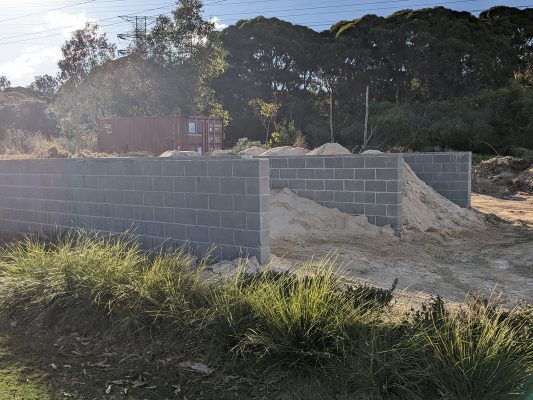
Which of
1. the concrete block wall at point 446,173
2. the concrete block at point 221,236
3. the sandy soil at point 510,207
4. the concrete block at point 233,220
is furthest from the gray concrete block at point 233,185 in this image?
the sandy soil at point 510,207

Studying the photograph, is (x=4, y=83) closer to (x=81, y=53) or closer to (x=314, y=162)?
(x=81, y=53)

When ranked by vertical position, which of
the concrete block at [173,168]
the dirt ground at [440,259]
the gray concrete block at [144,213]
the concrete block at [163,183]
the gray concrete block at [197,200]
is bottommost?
the dirt ground at [440,259]

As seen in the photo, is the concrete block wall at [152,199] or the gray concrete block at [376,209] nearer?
the concrete block wall at [152,199]

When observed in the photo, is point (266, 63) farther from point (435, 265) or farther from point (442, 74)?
point (435, 265)

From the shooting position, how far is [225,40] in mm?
46312

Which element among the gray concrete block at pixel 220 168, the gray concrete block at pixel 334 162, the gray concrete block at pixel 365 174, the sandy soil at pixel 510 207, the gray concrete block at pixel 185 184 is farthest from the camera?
the sandy soil at pixel 510 207

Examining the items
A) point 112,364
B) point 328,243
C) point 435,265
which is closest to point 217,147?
point 328,243

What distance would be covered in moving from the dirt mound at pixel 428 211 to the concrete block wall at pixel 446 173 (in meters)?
0.50

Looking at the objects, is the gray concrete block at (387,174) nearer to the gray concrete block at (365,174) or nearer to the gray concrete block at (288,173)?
the gray concrete block at (365,174)

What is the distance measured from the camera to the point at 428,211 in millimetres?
11719

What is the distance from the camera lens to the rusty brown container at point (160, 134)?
73.6ft

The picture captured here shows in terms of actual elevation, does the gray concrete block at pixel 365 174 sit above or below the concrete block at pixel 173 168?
below

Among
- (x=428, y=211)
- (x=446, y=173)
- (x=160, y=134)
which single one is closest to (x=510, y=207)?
(x=446, y=173)

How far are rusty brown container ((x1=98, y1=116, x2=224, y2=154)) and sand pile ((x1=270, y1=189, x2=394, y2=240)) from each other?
12.2m
